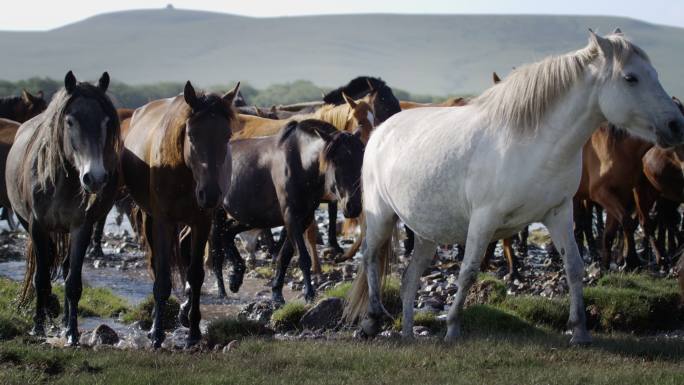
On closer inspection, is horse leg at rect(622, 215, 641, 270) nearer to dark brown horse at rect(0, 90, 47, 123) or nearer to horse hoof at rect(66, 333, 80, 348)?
horse hoof at rect(66, 333, 80, 348)

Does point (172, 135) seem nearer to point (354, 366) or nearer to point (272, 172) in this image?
point (354, 366)

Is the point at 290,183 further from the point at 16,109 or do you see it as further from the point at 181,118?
the point at 16,109

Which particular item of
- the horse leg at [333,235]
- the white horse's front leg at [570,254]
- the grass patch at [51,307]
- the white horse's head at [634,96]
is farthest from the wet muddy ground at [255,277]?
the white horse's head at [634,96]

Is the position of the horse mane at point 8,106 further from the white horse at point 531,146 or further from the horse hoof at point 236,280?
the white horse at point 531,146

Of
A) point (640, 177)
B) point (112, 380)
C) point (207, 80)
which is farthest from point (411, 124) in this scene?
point (207, 80)

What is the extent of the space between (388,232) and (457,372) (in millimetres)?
2398

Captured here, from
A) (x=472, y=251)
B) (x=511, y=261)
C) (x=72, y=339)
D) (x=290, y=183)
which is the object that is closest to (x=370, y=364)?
(x=472, y=251)

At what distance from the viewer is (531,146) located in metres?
7.32

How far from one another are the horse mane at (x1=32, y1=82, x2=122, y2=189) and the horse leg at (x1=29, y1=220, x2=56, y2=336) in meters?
0.45

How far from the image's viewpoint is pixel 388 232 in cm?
888

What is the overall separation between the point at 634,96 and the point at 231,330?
12.1ft

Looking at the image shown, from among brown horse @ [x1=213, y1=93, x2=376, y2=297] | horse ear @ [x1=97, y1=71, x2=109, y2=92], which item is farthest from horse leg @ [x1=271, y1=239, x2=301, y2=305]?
horse ear @ [x1=97, y1=71, x2=109, y2=92]

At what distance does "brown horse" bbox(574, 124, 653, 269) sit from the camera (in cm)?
1252

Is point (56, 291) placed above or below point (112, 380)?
below
